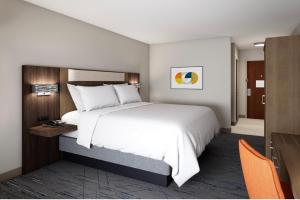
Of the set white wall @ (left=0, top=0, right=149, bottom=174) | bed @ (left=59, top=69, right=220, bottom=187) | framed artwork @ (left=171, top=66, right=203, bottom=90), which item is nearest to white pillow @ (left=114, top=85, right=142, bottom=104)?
bed @ (left=59, top=69, right=220, bottom=187)

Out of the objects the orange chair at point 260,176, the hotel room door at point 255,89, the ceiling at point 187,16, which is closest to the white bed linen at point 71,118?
the ceiling at point 187,16

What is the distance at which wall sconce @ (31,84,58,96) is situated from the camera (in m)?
3.04

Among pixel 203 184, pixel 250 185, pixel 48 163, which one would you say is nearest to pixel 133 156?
pixel 203 184

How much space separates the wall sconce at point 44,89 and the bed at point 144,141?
0.49 metres

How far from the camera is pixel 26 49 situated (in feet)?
10.0

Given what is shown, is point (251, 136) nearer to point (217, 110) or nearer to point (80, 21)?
point (217, 110)

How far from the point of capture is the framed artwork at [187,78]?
223 inches

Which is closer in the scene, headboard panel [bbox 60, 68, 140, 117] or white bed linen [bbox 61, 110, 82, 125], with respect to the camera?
white bed linen [bbox 61, 110, 82, 125]

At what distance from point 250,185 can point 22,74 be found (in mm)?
3124

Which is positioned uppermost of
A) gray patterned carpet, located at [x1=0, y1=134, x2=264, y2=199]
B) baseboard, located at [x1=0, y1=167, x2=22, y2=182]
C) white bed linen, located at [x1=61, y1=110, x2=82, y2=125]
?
white bed linen, located at [x1=61, y1=110, x2=82, y2=125]

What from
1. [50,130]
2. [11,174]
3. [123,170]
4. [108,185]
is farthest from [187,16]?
[11,174]

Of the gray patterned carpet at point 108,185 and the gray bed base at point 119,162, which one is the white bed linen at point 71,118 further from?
the gray patterned carpet at point 108,185

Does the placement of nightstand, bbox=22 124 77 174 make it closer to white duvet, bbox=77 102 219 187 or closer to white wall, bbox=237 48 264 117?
white duvet, bbox=77 102 219 187

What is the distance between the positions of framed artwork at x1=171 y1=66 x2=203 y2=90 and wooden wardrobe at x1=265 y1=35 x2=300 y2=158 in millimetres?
3080
